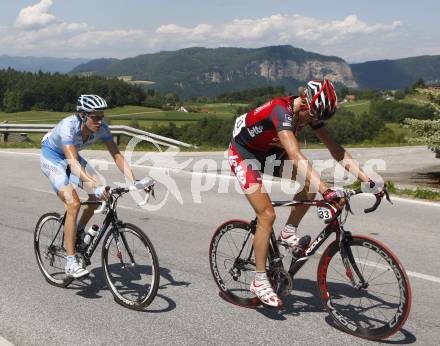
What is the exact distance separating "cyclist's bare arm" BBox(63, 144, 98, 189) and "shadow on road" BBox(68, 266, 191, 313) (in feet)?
3.08

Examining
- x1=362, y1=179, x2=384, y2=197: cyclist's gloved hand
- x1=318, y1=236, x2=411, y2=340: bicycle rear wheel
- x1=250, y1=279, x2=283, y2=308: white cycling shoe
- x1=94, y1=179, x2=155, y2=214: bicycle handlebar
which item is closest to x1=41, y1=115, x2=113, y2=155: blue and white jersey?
x1=94, y1=179, x2=155, y2=214: bicycle handlebar

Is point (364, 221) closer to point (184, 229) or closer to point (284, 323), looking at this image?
point (184, 229)

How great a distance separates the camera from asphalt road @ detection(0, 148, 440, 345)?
4426 mm

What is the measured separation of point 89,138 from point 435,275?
4.22 m

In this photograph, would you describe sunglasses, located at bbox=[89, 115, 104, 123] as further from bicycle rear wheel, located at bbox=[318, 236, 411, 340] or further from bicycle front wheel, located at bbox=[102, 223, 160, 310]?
bicycle rear wheel, located at bbox=[318, 236, 411, 340]

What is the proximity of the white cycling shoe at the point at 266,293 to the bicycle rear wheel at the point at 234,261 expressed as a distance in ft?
0.78

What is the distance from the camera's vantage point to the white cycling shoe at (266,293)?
4715 millimetres

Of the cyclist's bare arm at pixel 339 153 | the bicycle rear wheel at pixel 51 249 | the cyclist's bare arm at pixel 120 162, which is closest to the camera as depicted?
the cyclist's bare arm at pixel 339 153

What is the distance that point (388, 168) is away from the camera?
17.8 m

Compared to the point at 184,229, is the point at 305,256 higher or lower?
higher

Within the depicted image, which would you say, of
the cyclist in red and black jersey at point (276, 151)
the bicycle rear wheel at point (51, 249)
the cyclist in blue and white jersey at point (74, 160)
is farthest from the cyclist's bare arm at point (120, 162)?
the cyclist in red and black jersey at point (276, 151)

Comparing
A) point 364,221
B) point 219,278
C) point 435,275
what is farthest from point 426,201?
point 219,278

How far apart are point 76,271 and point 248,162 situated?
7.02 feet

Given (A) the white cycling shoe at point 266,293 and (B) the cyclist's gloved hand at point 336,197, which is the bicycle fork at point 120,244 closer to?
(A) the white cycling shoe at point 266,293
